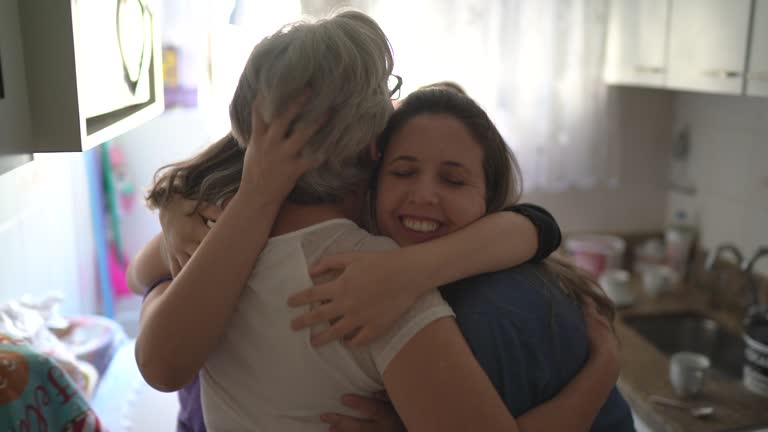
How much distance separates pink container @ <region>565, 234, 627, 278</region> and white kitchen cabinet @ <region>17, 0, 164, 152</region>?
187 centimetres

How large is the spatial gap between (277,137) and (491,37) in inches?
67.1

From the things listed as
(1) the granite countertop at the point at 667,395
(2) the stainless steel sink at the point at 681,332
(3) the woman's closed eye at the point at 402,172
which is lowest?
(2) the stainless steel sink at the point at 681,332

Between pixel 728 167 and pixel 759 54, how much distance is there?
2.66ft

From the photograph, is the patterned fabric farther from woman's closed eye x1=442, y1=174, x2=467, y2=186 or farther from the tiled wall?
the tiled wall

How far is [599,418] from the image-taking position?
99cm

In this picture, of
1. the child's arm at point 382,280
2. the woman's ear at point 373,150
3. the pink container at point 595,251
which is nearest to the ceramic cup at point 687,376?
the pink container at point 595,251

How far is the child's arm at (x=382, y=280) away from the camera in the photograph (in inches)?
29.0

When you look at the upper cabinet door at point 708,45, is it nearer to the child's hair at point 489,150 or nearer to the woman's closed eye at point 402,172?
the child's hair at point 489,150

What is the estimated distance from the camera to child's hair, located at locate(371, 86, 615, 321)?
3.15ft

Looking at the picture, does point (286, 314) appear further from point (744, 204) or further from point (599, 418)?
point (744, 204)

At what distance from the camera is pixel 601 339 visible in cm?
96

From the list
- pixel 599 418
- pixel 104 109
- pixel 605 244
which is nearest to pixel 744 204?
pixel 605 244

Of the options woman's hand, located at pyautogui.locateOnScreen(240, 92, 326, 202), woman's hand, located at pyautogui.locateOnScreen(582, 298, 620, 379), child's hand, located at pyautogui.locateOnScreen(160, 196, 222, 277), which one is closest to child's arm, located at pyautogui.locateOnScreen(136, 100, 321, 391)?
woman's hand, located at pyautogui.locateOnScreen(240, 92, 326, 202)

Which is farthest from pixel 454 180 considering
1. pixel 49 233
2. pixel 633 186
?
pixel 633 186
